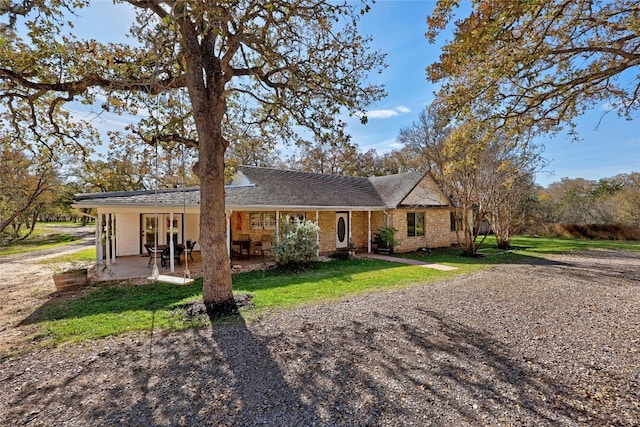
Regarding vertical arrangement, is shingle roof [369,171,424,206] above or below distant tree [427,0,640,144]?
below

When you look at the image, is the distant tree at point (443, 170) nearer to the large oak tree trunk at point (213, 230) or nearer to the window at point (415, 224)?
the window at point (415, 224)

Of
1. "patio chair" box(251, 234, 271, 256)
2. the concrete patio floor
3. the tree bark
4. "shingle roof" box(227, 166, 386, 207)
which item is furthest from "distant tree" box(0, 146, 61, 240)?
the tree bark

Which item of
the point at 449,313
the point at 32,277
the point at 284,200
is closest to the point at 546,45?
the point at 449,313

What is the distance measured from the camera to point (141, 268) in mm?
12156

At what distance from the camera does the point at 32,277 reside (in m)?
10.9

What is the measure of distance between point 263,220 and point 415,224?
8894 mm

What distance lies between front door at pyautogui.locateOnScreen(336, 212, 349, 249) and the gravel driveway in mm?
10055

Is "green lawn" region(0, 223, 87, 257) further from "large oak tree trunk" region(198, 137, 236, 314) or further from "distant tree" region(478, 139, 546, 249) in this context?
"distant tree" region(478, 139, 546, 249)

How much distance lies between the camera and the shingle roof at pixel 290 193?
1127 cm

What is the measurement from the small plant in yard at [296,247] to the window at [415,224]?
7.75m

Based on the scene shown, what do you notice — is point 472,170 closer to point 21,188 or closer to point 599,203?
point 599,203

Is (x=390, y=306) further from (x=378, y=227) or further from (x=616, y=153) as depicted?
(x=616, y=153)

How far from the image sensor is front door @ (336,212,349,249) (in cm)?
1662

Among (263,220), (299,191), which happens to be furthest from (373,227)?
(263,220)
